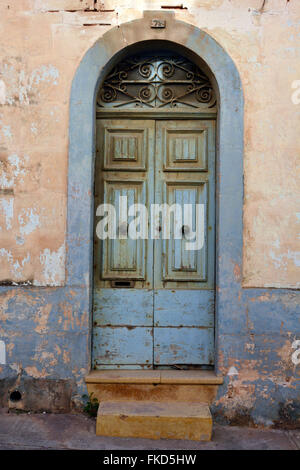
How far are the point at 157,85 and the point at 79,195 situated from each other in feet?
4.70

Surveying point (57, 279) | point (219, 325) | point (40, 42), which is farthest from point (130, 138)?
point (219, 325)

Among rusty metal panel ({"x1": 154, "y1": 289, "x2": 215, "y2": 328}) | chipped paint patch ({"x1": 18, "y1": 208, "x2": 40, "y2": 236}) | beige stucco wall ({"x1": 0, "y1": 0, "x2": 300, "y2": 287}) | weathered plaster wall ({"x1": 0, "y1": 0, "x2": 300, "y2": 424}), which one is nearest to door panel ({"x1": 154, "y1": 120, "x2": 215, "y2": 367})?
rusty metal panel ({"x1": 154, "y1": 289, "x2": 215, "y2": 328})

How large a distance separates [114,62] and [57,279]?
7.42 ft

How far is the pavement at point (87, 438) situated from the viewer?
12.2 ft

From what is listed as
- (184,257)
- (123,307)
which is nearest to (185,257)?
(184,257)

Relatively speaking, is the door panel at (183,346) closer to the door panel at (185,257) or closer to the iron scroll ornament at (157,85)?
the door panel at (185,257)

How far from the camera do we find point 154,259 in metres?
4.60

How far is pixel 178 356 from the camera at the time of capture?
177 inches

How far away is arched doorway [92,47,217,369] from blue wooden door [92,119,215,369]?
0.03 ft

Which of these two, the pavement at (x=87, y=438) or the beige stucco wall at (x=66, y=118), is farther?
the beige stucco wall at (x=66, y=118)

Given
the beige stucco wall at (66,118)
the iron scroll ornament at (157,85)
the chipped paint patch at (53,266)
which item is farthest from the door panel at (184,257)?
the chipped paint patch at (53,266)

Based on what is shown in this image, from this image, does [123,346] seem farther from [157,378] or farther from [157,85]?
[157,85]

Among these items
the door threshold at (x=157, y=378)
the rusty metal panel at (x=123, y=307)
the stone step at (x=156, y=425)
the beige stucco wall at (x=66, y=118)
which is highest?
the beige stucco wall at (x=66, y=118)

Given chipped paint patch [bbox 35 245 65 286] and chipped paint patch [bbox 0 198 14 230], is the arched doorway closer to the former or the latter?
chipped paint patch [bbox 35 245 65 286]
